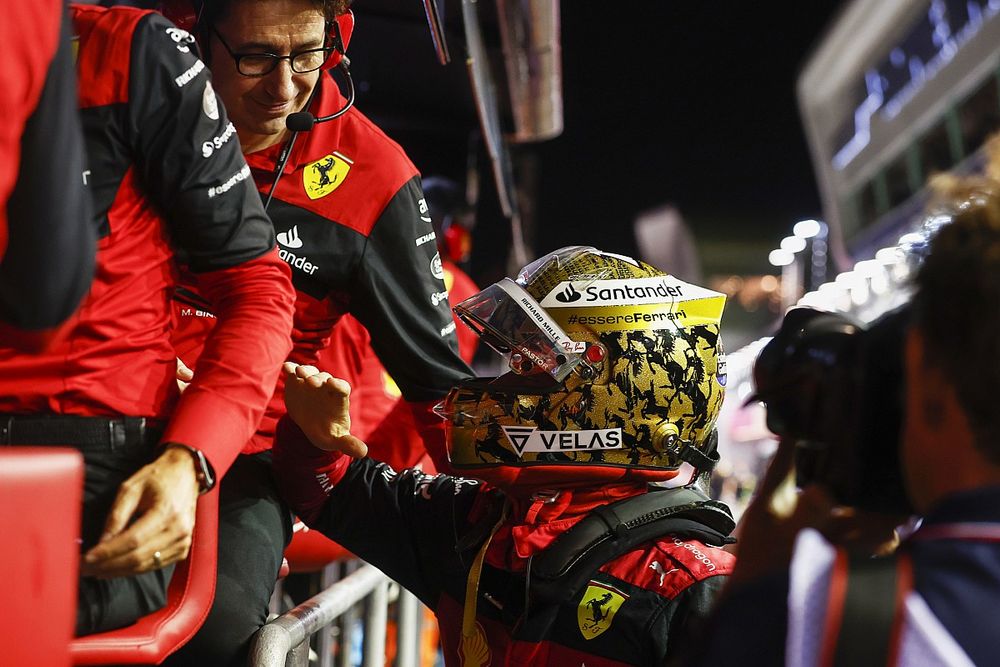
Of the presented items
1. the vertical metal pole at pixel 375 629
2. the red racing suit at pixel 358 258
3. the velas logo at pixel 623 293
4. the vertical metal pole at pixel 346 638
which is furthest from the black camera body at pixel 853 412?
the vertical metal pole at pixel 375 629

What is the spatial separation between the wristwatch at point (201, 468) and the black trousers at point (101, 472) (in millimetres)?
60

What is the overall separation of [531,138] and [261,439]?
8.92 feet

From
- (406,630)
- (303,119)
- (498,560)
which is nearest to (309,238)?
(303,119)

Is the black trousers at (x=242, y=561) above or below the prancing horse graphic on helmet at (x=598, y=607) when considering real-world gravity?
above

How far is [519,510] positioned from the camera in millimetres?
2354

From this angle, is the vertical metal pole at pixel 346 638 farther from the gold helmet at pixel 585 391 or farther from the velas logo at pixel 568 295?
the velas logo at pixel 568 295

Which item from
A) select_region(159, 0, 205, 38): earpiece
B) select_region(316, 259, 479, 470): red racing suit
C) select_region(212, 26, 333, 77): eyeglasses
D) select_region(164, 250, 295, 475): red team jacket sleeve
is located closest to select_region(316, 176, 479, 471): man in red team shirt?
select_region(316, 259, 479, 470): red racing suit

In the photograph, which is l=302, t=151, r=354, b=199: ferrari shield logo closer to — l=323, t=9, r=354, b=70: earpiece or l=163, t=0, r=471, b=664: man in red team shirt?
l=163, t=0, r=471, b=664: man in red team shirt

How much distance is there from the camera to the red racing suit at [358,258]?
2406mm

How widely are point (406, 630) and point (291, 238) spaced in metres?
1.83

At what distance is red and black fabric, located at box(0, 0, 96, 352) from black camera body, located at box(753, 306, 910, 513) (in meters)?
0.80

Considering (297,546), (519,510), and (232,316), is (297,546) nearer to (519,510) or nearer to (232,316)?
(519,510)

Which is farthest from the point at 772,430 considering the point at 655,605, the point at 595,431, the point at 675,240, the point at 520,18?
the point at 675,240

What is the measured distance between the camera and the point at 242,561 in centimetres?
211
